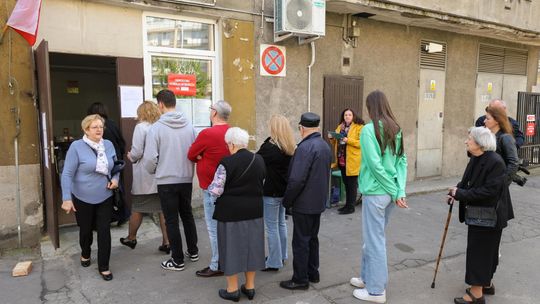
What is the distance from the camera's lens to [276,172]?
3.96m

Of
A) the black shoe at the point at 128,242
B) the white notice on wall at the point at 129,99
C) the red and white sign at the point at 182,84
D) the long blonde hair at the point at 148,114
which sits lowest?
the black shoe at the point at 128,242

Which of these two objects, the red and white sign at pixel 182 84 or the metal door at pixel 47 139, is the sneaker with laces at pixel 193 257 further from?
the red and white sign at pixel 182 84

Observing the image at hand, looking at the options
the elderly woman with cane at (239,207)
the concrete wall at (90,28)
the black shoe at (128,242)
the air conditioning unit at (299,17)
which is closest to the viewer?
the elderly woman with cane at (239,207)

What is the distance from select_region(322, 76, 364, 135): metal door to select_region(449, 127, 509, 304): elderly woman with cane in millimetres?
3971

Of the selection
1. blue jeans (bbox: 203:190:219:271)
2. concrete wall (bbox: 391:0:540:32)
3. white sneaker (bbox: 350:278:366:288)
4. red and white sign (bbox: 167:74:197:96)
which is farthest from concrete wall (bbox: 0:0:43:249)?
concrete wall (bbox: 391:0:540:32)

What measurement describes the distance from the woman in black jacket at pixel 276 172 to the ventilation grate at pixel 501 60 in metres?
8.07

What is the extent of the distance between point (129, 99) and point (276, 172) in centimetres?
280

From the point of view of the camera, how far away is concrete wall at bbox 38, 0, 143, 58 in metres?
5.04

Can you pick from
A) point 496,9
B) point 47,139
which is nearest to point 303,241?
point 47,139

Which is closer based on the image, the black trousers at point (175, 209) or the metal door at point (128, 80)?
the black trousers at point (175, 209)

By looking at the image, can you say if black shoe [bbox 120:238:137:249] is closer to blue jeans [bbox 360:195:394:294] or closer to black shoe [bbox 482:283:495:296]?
blue jeans [bbox 360:195:394:294]

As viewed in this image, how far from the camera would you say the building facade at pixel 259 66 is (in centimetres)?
509

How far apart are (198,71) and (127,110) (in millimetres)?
1285

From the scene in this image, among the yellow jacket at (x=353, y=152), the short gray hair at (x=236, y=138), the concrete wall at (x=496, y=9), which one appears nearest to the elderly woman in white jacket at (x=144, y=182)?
the short gray hair at (x=236, y=138)
